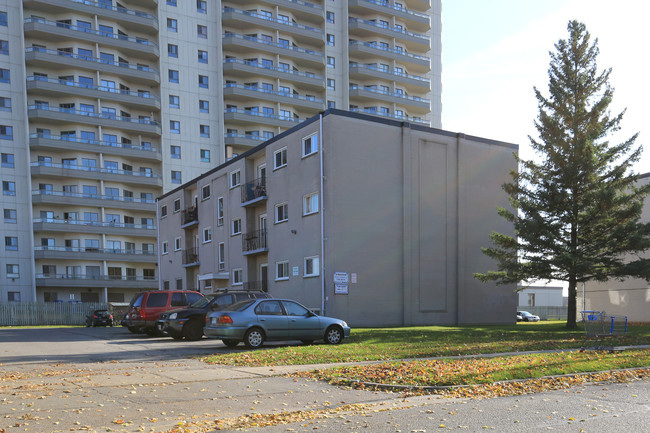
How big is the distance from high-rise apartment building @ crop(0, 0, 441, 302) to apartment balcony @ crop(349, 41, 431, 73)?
289mm

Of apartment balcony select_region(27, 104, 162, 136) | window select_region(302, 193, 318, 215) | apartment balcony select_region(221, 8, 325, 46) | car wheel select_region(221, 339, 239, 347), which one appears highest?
apartment balcony select_region(221, 8, 325, 46)

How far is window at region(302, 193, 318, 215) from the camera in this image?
3016 cm

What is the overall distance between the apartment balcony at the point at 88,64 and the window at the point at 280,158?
37.9 metres

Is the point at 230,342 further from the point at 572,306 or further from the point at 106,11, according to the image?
the point at 106,11

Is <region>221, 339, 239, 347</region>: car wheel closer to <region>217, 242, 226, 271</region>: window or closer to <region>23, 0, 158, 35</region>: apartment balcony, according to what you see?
<region>217, 242, 226, 271</region>: window

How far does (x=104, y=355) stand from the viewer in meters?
16.1

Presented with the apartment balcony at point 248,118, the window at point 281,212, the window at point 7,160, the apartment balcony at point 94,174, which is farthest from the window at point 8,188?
the window at point 281,212

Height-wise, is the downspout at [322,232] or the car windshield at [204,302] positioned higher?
the downspout at [322,232]

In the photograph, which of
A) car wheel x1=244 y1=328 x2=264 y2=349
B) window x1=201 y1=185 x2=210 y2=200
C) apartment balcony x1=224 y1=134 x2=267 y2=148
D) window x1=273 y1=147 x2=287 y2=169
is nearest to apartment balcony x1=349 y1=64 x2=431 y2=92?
apartment balcony x1=224 y1=134 x2=267 y2=148

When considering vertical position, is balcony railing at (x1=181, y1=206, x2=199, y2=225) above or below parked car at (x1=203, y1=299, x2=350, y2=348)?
above

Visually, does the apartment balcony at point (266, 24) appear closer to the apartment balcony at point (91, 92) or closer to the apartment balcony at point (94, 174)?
the apartment balcony at point (91, 92)

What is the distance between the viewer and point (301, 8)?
7338 centimetres

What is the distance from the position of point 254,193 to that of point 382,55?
48.2 meters

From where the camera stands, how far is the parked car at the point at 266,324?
17.1 m
